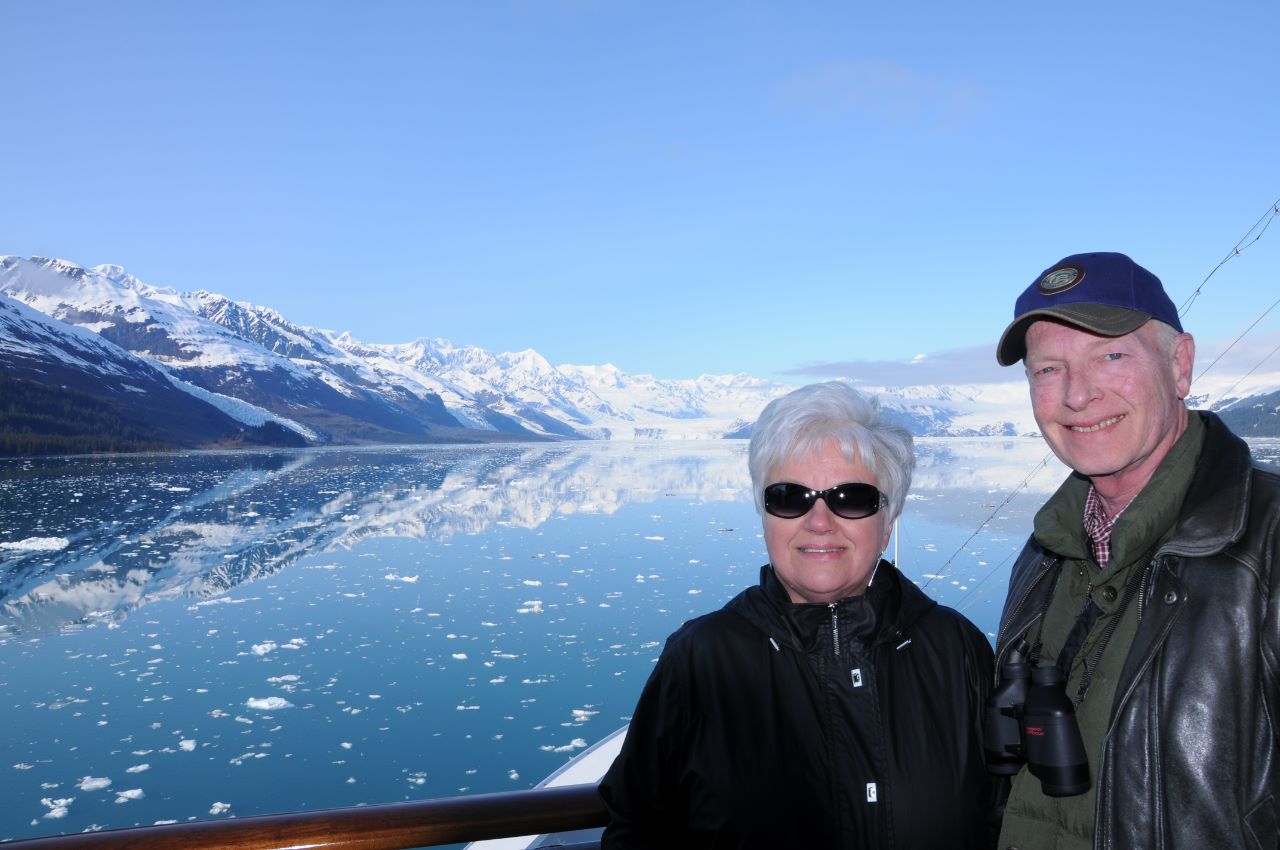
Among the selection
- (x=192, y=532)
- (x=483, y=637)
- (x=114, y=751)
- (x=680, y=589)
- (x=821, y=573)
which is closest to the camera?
(x=821, y=573)

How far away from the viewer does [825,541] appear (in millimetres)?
1689

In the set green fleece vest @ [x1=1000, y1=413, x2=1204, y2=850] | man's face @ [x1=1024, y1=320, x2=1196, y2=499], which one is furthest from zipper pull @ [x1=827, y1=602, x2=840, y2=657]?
man's face @ [x1=1024, y1=320, x2=1196, y2=499]

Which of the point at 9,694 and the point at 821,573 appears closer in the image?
the point at 821,573

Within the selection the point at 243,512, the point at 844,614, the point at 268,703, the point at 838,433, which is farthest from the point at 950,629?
the point at 243,512

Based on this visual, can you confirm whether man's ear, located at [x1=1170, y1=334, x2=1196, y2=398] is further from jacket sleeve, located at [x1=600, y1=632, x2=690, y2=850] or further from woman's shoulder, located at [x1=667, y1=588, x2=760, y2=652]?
Result: jacket sleeve, located at [x1=600, y1=632, x2=690, y2=850]

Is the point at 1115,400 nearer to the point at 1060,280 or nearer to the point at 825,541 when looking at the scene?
the point at 1060,280

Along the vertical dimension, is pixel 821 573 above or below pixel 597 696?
above

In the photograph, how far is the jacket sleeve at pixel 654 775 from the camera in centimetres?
160

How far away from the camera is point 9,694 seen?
37.4 feet

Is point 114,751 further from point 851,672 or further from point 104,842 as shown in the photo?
point 851,672

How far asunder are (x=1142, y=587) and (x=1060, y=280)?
627mm

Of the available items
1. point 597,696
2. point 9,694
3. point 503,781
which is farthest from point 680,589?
point 9,694

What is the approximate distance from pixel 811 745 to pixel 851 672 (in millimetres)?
161

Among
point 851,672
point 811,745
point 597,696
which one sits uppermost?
point 851,672
